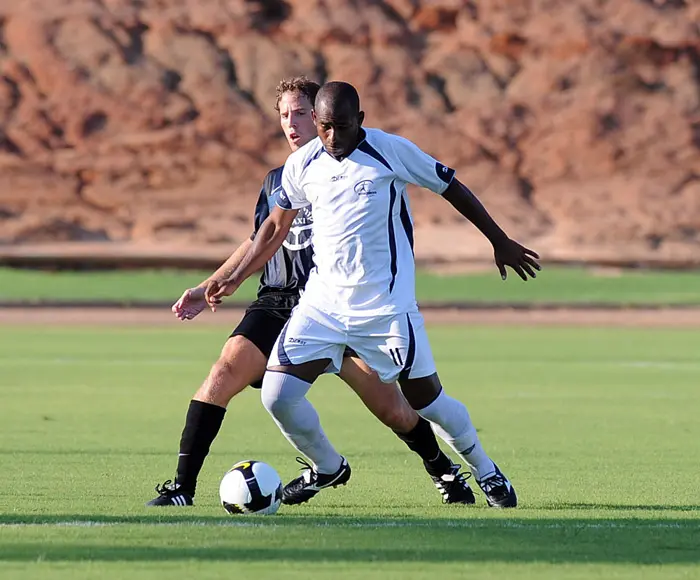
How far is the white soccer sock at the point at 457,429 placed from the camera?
8391 mm

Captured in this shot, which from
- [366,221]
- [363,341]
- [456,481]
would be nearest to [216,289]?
[363,341]

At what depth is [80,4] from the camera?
3332 inches

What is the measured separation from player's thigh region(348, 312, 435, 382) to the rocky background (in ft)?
219

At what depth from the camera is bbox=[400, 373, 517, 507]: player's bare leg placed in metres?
8.33

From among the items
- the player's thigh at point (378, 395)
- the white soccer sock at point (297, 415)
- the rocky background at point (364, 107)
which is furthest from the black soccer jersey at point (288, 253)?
the rocky background at point (364, 107)

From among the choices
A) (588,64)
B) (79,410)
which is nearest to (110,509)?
(79,410)

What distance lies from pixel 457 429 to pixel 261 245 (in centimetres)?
150

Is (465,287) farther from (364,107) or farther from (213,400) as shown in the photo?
(213,400)

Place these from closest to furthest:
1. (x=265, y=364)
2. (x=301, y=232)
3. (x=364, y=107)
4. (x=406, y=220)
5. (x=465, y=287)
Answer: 1. (x=406, y=220)
2. (x=265, y=364)
3. (x=301, y=232)
4. (x=465, y=287)
5. (x=364, y=107)

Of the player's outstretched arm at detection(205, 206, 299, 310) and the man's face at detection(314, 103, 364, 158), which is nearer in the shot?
the man's face at detection(314, 103, 364, 158)

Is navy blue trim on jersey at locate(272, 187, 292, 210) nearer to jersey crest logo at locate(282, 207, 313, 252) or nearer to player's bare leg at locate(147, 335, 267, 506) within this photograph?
jersey crest logo at locate(282, 207, 313, 252)

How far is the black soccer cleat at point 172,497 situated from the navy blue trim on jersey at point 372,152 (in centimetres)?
213

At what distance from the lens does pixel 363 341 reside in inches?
321

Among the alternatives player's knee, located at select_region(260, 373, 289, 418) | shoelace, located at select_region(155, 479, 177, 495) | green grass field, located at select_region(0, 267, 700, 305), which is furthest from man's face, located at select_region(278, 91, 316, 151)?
green grass field, located at select_region(0, 267, 700, 305)
